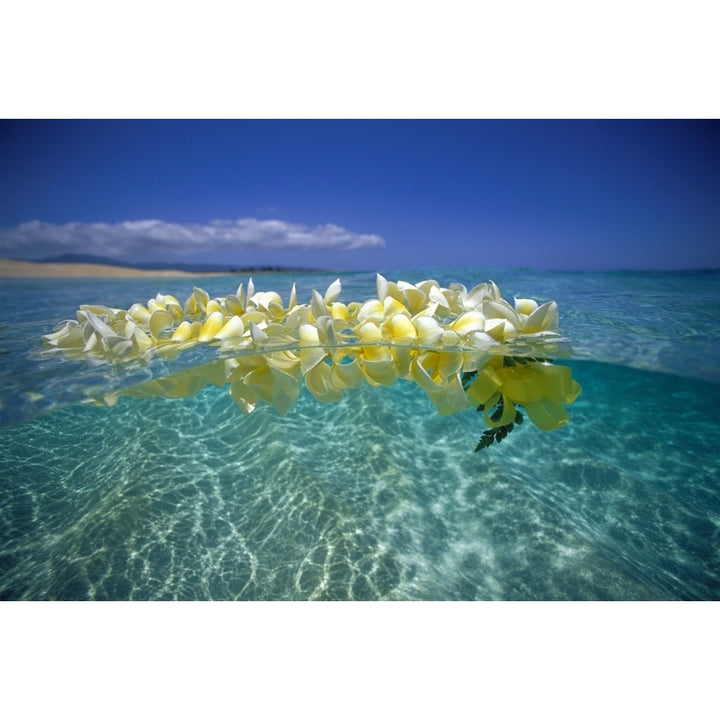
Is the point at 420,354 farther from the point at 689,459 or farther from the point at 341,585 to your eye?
the point at 689,459

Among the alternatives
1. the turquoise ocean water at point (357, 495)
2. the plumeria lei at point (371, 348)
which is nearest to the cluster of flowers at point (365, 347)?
the plumeria lei at point (371, 348)

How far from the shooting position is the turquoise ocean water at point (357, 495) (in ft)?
5.93

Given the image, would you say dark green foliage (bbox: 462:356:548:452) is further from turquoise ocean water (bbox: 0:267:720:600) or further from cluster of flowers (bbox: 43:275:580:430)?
turquoise ocean water (bbox: 0:267:720:600)

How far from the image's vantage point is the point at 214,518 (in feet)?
7.25

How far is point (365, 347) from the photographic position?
1167 mm

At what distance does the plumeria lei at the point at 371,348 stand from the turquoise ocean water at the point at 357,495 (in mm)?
117

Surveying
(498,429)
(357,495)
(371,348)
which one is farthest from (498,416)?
(357,495)

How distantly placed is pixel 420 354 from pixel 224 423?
7.81 feet

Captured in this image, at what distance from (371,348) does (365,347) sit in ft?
0.06

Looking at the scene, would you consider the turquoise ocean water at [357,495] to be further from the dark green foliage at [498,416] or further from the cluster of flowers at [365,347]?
the dark green foliage at [498,416]

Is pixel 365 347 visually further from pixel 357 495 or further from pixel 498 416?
pixel 357 495

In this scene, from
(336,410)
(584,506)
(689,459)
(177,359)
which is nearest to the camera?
(177,359)

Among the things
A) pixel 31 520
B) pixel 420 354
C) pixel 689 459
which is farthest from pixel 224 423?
pixel 689 459

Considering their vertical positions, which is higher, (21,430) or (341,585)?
(21,430)
